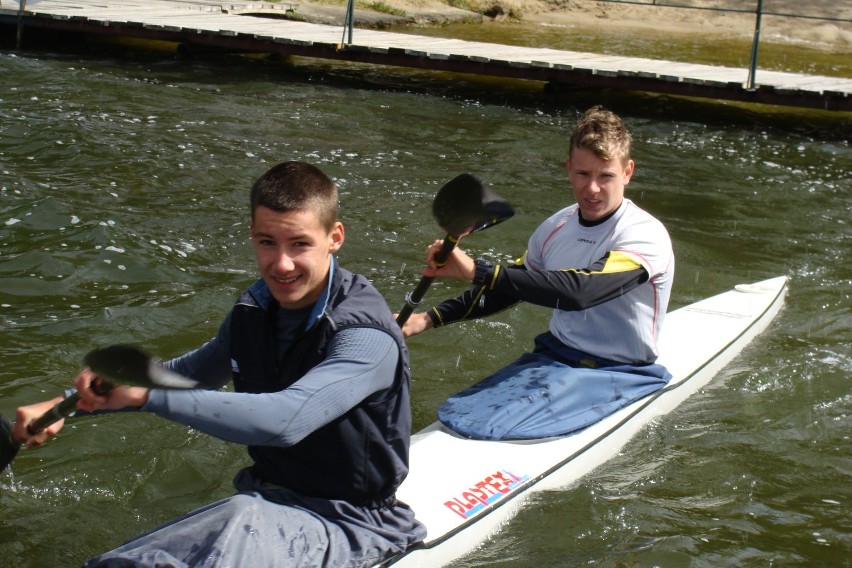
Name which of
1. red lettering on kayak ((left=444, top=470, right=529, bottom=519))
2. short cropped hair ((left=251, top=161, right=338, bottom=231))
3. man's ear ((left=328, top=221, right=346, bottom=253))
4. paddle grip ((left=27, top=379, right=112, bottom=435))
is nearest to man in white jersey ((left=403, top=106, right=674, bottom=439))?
red lettering on kayak ((left=444, top=470, right=529, bottom=519))

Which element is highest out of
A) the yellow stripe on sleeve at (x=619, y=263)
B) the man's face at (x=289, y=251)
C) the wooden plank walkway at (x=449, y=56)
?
the wooden plank walkway at (x=449, y=56)

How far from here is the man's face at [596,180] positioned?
390 centimetres

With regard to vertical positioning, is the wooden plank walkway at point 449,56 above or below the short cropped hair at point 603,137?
above

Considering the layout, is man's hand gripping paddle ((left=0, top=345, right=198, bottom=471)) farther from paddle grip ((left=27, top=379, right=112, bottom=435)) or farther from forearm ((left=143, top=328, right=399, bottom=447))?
paddle grip ((left=27, top=379, right=112, bottom=435))

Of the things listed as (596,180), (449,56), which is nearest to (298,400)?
(596,180)

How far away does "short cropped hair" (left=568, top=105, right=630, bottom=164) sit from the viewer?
3848 millimetres

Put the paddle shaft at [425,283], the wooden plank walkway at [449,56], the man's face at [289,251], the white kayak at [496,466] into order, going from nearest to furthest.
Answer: the man's face at [289,251]
the white kayak at [496,466]
the paddle shaft at [425,283]
the wooden plank walkway at [449,56]

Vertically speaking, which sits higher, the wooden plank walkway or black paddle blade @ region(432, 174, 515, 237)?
the wooden plank walkway

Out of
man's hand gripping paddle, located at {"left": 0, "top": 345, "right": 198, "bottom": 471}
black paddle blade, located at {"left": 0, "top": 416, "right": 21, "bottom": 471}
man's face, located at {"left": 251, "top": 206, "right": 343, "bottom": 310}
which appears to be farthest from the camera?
black paddle blade, located at {"left": 0, "top": 416, "right": 21, "bottom": 471}

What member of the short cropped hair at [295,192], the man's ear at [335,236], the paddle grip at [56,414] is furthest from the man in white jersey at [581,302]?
the paddle grip at [56,414]

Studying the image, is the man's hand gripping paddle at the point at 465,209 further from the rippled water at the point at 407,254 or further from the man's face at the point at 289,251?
the man's face at the point at 289,251

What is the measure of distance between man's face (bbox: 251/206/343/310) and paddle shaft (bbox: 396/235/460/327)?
1048mm

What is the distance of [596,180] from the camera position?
3.97 metres

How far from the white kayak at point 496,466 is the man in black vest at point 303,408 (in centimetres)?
35
